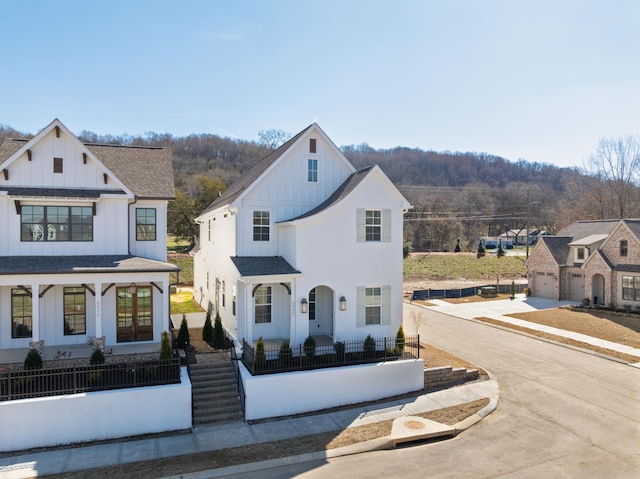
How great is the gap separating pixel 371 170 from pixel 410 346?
8.08m

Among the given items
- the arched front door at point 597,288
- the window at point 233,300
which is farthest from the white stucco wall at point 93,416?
the arched front door at point 597,288

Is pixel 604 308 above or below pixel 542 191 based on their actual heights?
below

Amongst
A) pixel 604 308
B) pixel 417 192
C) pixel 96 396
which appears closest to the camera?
pixel 96 396

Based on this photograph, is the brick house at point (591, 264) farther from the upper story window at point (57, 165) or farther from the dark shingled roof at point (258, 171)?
the upper story window at point (57, 165)

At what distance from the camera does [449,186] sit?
118 meters

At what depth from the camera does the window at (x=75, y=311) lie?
1645cm

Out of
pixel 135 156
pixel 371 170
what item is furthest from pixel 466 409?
pixel 135 156

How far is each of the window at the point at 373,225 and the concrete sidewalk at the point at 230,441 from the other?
20.8 feet

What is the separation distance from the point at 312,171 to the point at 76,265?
391 inches

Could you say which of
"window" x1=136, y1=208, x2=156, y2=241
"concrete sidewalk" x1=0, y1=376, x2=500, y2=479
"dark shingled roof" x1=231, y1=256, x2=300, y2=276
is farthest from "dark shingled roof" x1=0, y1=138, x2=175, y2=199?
"concrete sidewalk" x1=0, y1=376, x2=500, y2=479

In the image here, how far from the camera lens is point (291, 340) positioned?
16.5 meters

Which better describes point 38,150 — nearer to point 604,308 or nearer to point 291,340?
point 291,340

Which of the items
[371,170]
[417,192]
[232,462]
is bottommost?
[232,462]

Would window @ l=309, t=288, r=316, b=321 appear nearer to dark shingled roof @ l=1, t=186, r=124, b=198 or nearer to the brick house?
dark shingled roof @ l=1, t=186, r=124, b=198
